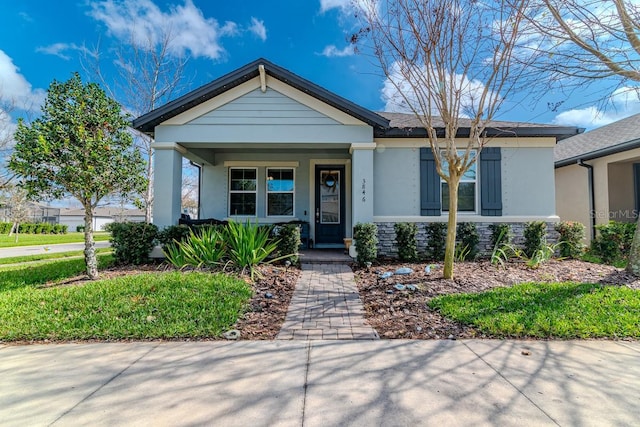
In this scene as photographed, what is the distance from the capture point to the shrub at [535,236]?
779 centimetres

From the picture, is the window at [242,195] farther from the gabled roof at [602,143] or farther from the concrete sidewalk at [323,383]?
the gabled roof at [602,143]

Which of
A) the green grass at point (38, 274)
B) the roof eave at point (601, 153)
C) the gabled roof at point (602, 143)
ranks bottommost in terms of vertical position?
the green grass at point (38, 274)

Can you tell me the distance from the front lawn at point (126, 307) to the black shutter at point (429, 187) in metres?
5.51

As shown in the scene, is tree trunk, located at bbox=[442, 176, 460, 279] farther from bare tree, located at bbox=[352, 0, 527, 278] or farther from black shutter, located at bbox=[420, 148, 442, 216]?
black shutter, located at bbox=[420, 148, 442, 216]

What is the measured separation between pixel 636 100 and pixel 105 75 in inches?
702

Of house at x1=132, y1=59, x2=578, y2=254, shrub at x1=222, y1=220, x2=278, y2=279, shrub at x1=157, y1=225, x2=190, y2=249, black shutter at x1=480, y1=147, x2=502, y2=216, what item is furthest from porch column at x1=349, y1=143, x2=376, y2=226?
shrub at x1=157, y1=225, x2=190, y2=249

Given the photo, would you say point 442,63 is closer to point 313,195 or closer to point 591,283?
point 591,283

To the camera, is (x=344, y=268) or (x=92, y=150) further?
(x=344, y=268)

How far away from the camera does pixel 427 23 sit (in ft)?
18.7

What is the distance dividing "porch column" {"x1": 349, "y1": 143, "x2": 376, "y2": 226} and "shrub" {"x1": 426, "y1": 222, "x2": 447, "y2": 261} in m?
1.61

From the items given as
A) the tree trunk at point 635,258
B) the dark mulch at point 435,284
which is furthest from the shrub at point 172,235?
the tree trunk at point 635,258

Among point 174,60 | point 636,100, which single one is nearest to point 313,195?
point 636,100

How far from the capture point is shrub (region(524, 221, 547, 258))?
25.5 ft

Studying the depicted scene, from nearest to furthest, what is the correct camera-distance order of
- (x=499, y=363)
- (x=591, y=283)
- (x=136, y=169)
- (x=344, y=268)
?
1. (x=499, y=363)
2. (x=591, y=283)
3. (x=136, y=169)
4. (x=344, y=268)
